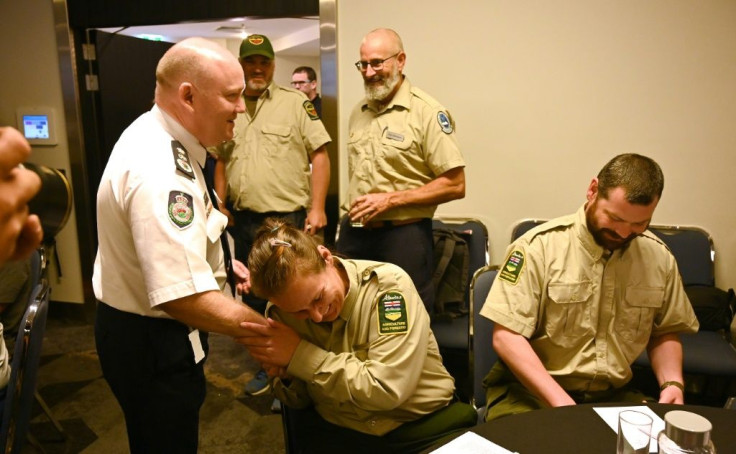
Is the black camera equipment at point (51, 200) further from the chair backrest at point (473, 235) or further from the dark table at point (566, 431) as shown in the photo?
the chair backrest at point (473, 235)

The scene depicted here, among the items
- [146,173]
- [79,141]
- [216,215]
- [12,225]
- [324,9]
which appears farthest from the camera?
[79,141]

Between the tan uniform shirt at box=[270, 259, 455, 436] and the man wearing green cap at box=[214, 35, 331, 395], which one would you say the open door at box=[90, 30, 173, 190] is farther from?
the tan uniform shirt at box=[270, 259, 455, 436]

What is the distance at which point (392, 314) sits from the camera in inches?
56.4

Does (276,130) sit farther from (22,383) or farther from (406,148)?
(22,383)

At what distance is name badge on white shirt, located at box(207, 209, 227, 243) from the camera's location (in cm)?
142

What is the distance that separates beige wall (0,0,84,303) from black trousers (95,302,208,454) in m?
2.76

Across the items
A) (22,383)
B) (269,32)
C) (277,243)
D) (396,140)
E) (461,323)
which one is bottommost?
(461,323)

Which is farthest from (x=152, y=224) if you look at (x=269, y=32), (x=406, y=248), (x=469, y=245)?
(x=269, y=32)

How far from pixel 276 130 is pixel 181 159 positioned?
4.96ft

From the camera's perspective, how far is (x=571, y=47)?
2.85 meters

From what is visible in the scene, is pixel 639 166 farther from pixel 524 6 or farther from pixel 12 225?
pixel 524 6

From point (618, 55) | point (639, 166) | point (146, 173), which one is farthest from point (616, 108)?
point (146, 173)

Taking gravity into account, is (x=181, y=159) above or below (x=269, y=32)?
below

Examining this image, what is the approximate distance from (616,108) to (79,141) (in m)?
3.50
